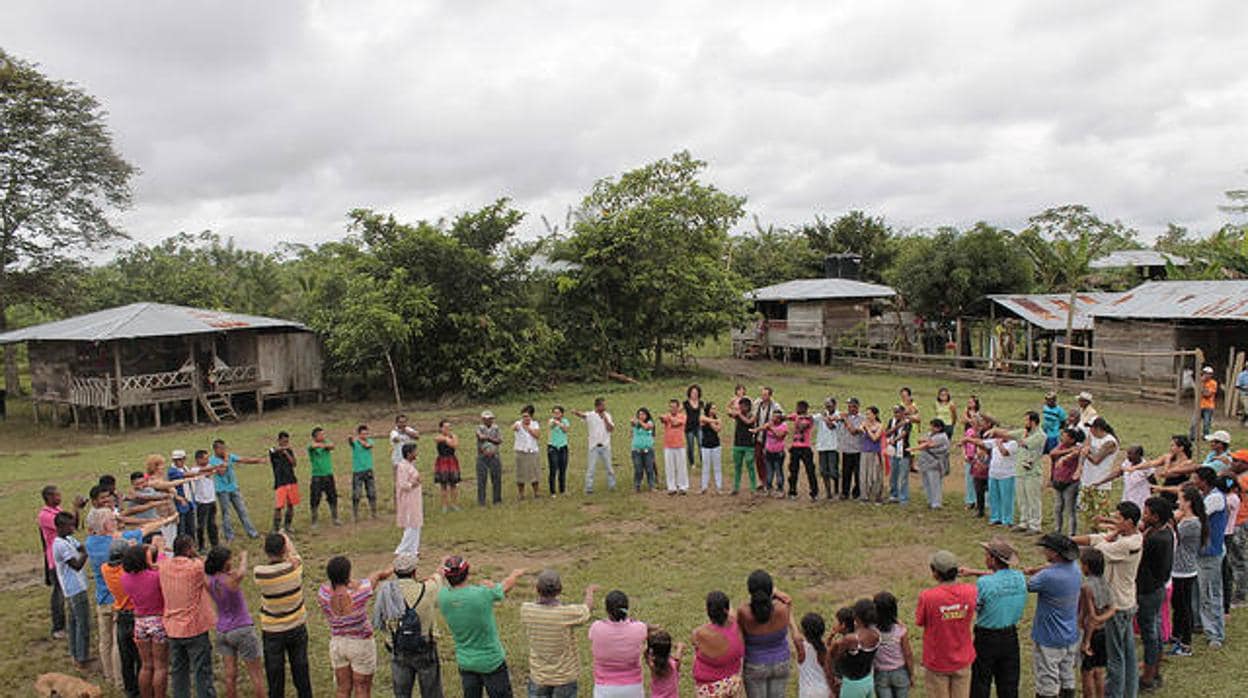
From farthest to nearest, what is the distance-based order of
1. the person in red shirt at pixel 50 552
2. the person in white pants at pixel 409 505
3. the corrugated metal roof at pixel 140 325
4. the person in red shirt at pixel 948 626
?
the corrugated metal roof at pixel 140 325
the person in white pants at pixel 409 505
the person in red shirt at pixel 50 552
the person in red shirt at pixel 948 626

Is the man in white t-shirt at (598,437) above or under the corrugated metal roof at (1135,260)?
under

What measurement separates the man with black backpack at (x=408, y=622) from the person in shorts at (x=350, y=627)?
0.17 meters

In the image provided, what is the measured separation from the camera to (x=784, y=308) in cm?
3678

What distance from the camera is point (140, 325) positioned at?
23703mm

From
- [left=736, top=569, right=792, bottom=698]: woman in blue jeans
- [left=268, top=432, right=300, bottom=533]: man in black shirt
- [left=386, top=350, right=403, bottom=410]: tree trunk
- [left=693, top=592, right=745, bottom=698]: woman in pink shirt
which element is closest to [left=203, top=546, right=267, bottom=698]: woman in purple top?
[left=693, top=592, right=745, bottom=698]: woman in pink shirt

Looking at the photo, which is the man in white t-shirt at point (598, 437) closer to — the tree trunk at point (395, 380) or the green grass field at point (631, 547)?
the green grass field at point (631, 547)

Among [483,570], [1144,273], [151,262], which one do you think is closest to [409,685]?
[483,570]

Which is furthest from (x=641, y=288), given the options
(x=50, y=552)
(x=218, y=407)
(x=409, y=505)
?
(x=50, y=552)

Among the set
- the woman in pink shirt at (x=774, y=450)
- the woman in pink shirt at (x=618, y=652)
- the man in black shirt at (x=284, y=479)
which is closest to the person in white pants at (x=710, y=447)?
the woman in pink shirt at (x=774, y=450)

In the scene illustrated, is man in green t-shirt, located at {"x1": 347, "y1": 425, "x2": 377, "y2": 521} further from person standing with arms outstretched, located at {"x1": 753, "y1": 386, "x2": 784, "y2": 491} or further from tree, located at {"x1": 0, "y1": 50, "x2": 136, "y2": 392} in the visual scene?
tree, located at {"x1": 0, "y1": 50, "x2": 136, "y2": 392}

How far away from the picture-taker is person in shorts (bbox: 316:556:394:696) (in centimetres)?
609

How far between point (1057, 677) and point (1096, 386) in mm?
19899

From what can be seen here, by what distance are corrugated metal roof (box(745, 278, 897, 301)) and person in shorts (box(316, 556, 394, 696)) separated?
1066 inches

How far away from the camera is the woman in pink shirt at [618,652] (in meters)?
5.33
